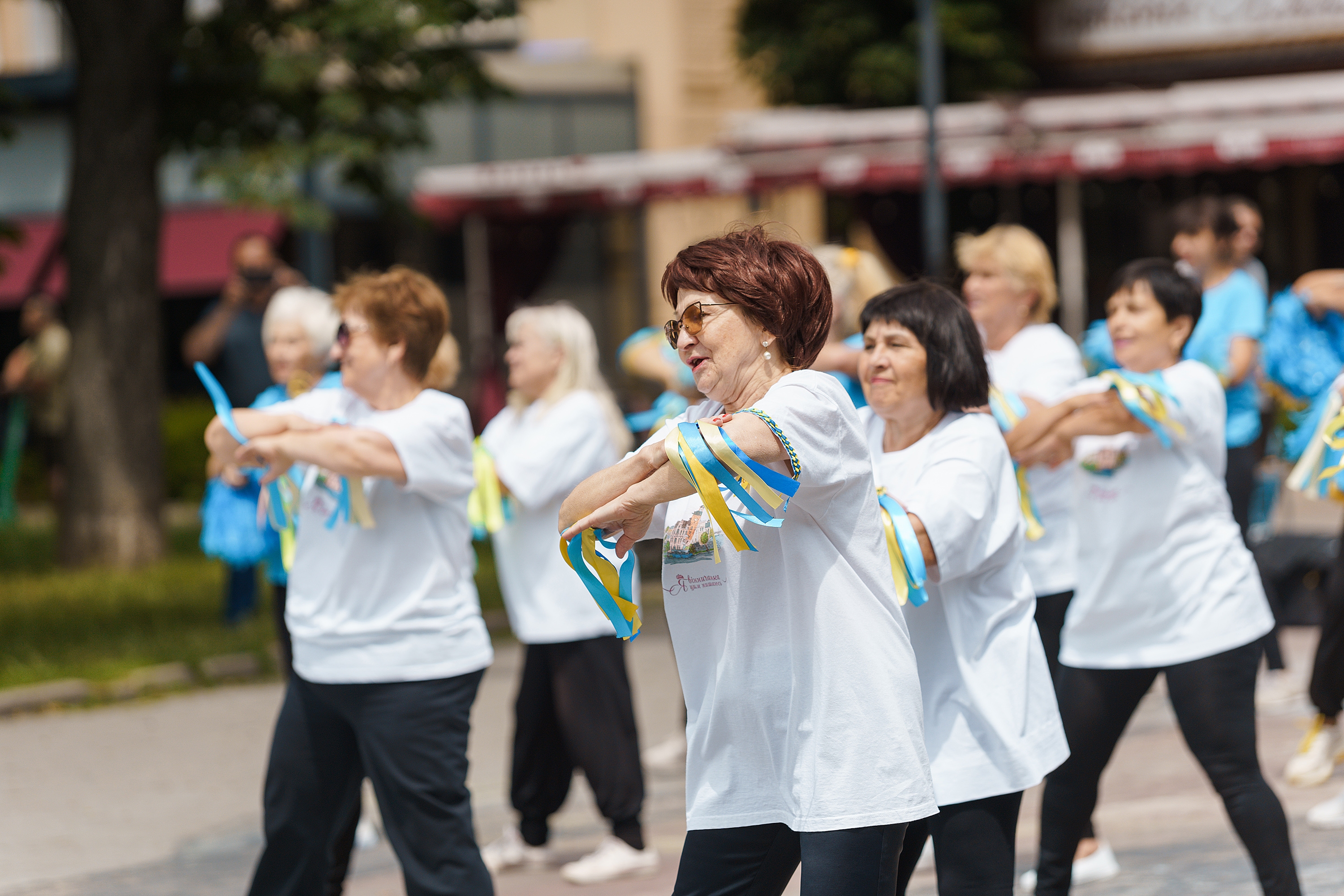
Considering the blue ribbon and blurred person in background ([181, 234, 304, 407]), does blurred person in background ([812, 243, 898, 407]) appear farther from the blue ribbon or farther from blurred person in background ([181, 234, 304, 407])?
blurred person in background ([181, 234, 304, 407])

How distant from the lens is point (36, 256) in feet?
75.2

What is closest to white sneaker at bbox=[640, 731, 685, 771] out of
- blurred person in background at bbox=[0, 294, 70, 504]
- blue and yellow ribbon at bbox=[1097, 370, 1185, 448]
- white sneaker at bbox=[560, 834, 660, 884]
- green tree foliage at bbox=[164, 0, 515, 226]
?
white sneaker at bbox=[560, 834, 660, 884]

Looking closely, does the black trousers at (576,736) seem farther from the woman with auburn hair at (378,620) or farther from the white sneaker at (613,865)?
the woman with auburn hair at (378,620)

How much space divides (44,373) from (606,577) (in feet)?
48.8

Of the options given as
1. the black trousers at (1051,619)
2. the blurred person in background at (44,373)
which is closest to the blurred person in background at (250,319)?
the black trousers at (1051,619)

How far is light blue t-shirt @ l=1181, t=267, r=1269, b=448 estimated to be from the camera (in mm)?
6598

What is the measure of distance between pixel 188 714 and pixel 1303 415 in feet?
17.3

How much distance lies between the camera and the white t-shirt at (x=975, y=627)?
3.46 m

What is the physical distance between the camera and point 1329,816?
17.9 feet

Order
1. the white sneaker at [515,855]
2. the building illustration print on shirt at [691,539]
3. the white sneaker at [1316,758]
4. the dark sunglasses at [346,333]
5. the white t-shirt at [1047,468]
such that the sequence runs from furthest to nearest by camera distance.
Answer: the white sneaker at [1316,758], the white sneaker at [515,855], the white t-shirt at [1047,468], the dark sunglasses at [346,333], the building illustration print on shirt at [691,539]

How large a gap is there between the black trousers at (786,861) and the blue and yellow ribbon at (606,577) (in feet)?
1.33

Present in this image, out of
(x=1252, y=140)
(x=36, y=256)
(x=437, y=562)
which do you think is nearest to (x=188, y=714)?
(x=437, y=562)

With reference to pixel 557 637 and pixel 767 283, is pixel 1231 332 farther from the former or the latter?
pixel 767 283

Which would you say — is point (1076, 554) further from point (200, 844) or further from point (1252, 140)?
point (1252, 140)
